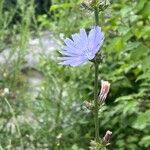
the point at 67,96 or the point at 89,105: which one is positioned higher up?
the point at 89,105

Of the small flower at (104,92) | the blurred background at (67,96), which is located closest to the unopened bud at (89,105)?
the small flower at (104,92)

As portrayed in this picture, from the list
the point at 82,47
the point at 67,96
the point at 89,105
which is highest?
the point at 82,47

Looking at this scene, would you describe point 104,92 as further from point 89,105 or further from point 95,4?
point 95,4

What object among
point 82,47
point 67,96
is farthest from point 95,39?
point 67,96

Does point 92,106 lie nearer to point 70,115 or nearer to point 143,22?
point 143,22

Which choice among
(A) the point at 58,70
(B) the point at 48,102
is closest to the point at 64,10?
(A) the point at 58,70

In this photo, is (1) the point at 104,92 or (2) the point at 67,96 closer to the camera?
(1) the point at 104,92

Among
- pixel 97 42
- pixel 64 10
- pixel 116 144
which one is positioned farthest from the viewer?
pixel 64 10

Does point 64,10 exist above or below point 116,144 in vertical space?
above

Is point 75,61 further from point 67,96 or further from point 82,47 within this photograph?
point 67,96
